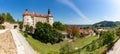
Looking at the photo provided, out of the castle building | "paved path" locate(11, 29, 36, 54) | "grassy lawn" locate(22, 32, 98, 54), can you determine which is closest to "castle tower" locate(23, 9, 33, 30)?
the castle building

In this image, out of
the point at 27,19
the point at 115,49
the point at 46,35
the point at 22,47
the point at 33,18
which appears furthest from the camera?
the point at 33,18

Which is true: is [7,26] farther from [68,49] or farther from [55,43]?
[68,49]

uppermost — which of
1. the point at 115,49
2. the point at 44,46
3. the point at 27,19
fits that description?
the point at 27,19

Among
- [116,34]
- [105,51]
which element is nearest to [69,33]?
[116,34]

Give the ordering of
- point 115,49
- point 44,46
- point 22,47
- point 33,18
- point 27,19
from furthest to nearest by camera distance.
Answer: point 33,18 < point 27,19 < point 44,46 < point 22,47 < point 115,49

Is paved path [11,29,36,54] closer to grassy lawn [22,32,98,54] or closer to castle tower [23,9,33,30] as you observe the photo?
grassy lawn [22,32,98,54]

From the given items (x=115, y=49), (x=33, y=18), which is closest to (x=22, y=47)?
(x=115, y=49)

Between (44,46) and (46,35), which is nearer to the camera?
(44,46)

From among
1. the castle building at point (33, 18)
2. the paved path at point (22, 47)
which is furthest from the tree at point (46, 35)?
the paved path at point (22, 47)

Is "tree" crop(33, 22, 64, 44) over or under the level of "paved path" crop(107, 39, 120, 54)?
under

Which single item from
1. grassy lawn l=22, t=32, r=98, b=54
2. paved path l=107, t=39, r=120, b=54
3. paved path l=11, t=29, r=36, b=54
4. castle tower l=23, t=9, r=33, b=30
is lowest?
grassy lawn l=22, t=32, r=98, b=54

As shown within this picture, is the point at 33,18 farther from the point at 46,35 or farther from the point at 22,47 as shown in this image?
the point at 22,47

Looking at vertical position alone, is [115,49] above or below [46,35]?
above

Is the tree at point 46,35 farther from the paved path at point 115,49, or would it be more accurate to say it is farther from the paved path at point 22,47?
the paved path at point 115,49
